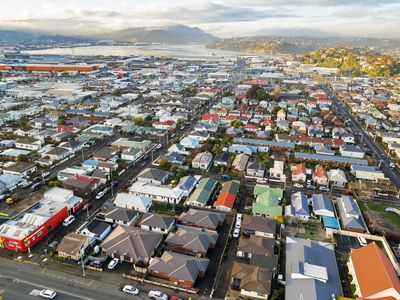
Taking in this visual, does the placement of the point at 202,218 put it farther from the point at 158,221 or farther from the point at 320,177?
the point at 320,177

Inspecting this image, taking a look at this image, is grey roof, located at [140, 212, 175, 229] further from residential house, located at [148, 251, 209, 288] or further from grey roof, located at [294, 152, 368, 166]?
grey roof, located at [294, 152, 368, 166]

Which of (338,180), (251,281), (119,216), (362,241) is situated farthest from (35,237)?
(338,180)

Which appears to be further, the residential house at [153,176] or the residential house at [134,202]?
the residential house at [153,176]

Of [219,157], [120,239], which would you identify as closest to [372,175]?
[219,157]

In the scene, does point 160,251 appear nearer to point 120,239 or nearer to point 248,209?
point 120,239

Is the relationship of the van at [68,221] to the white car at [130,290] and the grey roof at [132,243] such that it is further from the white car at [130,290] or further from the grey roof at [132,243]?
the white car at [130,290]

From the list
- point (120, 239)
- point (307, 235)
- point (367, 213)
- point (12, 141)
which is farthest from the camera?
point (12, 141)

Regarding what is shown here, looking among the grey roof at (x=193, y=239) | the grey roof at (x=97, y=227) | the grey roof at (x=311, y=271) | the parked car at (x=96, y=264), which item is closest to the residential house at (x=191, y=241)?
the grey roof at (x=193, y=239)
